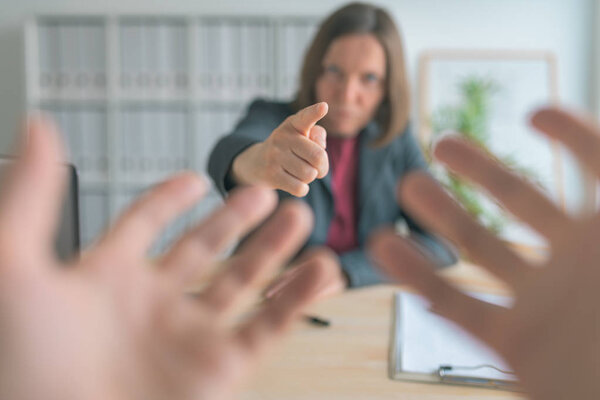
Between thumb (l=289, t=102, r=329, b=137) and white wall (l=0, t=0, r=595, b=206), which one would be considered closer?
thumb (l=289, t=102, r=329, b=137)

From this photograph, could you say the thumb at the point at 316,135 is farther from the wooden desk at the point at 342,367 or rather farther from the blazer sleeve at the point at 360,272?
the blazer sleeve at the point at 360,272

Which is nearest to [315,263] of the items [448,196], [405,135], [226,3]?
[448,196]

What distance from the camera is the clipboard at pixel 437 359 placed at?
2.21 feet

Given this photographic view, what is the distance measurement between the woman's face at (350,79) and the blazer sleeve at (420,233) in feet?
0.91

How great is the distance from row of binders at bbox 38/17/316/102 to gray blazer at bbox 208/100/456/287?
3.86 feet

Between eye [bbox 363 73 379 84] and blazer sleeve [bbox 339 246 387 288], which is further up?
eye [bbox 363 73 379 84]

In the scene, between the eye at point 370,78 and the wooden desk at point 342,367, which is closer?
the wooden desk at point 342,367

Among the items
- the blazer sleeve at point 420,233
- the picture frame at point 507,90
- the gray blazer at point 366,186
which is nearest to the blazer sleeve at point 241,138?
the gray blazer at point 366,186

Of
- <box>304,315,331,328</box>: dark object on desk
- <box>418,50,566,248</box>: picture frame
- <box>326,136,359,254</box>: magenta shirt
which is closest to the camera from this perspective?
<box>304,315,331,328</box>: dark object on desk

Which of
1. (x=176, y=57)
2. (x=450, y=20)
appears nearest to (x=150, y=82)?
(x=176, y=57)

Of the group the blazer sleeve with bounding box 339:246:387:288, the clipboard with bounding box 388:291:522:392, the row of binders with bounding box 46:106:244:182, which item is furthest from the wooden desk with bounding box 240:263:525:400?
the row of binders with bounding box 46:106:244:182

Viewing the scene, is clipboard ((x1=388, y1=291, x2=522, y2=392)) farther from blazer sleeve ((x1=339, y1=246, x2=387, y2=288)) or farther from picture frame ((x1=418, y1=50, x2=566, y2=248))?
picture frame ((x1=418, y1=50, x2=566, y2=248))

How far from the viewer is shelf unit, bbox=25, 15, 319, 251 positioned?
249 cm

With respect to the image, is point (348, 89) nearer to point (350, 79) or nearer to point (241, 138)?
point (350, 79)
